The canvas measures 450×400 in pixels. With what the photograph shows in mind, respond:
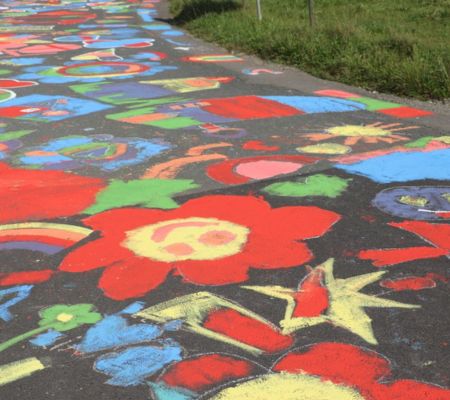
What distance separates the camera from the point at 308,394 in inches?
96.9

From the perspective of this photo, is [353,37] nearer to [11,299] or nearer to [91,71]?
[91,71]

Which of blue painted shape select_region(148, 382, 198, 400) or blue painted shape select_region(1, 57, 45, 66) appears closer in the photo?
blue painted shape select_region(148, 382, 198, 400)

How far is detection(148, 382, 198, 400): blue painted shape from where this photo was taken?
8.08 ft

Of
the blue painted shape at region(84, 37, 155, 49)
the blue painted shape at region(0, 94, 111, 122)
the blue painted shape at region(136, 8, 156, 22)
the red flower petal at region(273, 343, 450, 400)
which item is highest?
the blue painted shape at region(136, 8, 156, 22)

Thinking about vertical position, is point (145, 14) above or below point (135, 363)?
above

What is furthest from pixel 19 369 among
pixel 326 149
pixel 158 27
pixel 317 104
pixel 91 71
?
pixel 158 27

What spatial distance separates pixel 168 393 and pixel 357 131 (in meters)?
4.31

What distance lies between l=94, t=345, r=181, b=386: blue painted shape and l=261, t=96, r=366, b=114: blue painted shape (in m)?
4.86

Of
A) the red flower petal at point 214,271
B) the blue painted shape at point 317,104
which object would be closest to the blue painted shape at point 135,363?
the red flower petal at point 214,271

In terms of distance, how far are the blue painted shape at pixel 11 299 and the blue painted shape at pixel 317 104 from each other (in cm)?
451

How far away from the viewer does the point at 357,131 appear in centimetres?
630

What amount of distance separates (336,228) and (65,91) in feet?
19.0

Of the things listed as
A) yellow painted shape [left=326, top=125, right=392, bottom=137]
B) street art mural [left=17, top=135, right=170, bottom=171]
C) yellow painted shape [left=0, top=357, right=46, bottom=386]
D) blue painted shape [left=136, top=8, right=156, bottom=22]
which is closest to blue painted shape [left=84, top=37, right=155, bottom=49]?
blue painted shape [left=136, top=8, right=156, bottom=22]

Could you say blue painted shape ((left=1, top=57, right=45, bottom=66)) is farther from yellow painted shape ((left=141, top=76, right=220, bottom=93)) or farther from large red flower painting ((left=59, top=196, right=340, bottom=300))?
large red flower painting ((left=59, top=196, right=340, bottom=300))
